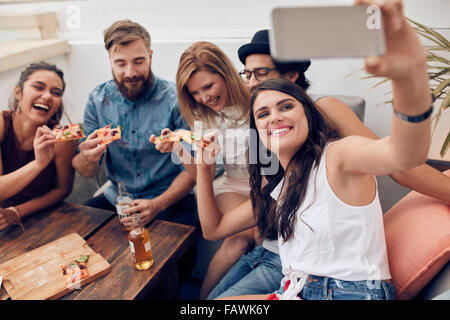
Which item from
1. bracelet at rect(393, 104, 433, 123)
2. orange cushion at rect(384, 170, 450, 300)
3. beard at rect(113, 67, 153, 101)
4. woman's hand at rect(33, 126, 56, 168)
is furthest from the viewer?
beard at rect(113, 67, 153, 101)

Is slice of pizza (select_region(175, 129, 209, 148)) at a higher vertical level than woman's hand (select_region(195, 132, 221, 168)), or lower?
higher

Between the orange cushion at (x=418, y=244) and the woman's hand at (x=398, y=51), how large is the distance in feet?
2.25

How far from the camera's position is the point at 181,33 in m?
2.44

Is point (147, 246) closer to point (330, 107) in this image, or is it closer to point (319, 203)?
point (319, 203)

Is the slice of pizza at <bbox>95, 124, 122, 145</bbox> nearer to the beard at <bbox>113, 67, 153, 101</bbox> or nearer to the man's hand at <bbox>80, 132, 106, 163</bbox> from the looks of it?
the man's hand at <bbox>80, 132, 106, 163</bbox>

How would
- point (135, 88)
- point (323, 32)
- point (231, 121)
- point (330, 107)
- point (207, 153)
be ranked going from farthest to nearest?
point (135, 88)
point (231, 121)
point (207, 153)
point (330, 107)
point (323, 32)

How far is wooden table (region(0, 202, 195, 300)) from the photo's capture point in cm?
114

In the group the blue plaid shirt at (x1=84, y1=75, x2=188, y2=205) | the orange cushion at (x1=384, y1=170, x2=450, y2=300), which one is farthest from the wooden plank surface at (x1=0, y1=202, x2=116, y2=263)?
the orange cushion at (x1=384, y1=170, x2=450, y2=300)

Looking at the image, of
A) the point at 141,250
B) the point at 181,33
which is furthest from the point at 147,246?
the point at 181,33

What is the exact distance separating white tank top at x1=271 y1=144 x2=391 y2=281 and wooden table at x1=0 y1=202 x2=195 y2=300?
55 cm

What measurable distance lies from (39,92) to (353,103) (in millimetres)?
1722

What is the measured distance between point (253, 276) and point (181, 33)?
1885 millimetres

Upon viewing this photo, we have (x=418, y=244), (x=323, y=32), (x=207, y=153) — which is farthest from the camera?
(x=207, y=153)

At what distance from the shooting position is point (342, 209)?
1000 millimetres
